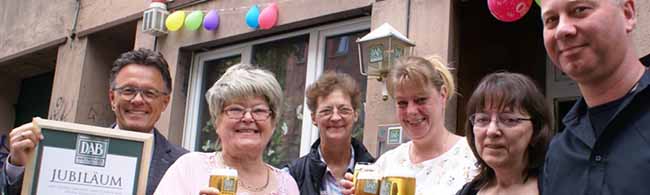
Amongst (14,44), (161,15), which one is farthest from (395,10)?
(14,44)

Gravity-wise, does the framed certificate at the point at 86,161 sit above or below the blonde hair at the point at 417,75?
below

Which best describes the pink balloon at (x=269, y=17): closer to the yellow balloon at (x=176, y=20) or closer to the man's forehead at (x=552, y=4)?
the yellow balloon at (x=176, y=20)

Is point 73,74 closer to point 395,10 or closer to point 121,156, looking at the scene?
point 395,10

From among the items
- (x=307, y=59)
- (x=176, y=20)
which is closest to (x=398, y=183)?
(x=307, y=59)

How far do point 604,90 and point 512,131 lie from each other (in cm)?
45

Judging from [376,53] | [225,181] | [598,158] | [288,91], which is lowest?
[225,181]

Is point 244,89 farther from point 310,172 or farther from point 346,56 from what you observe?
point 346,56

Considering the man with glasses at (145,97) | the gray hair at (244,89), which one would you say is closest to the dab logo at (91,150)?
the man with glasses at (145,97)

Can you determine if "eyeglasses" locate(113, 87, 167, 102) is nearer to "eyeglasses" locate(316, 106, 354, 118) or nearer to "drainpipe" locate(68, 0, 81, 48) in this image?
"eyeglasses" locate(316, 106, 354, 118)

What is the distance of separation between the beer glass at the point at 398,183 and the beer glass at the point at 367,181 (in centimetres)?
3

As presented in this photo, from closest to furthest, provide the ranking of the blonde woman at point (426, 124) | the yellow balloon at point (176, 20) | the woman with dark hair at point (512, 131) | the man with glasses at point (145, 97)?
the woman with dark hair at point (512, 131) < the blonde woman at point (426, 124) < the man with glasses at point (145, 97) < the yellow balloon at point (176, 20)

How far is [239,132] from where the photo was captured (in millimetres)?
2525

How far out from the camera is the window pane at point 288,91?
603 centimetres

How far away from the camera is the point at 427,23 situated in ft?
16.6
